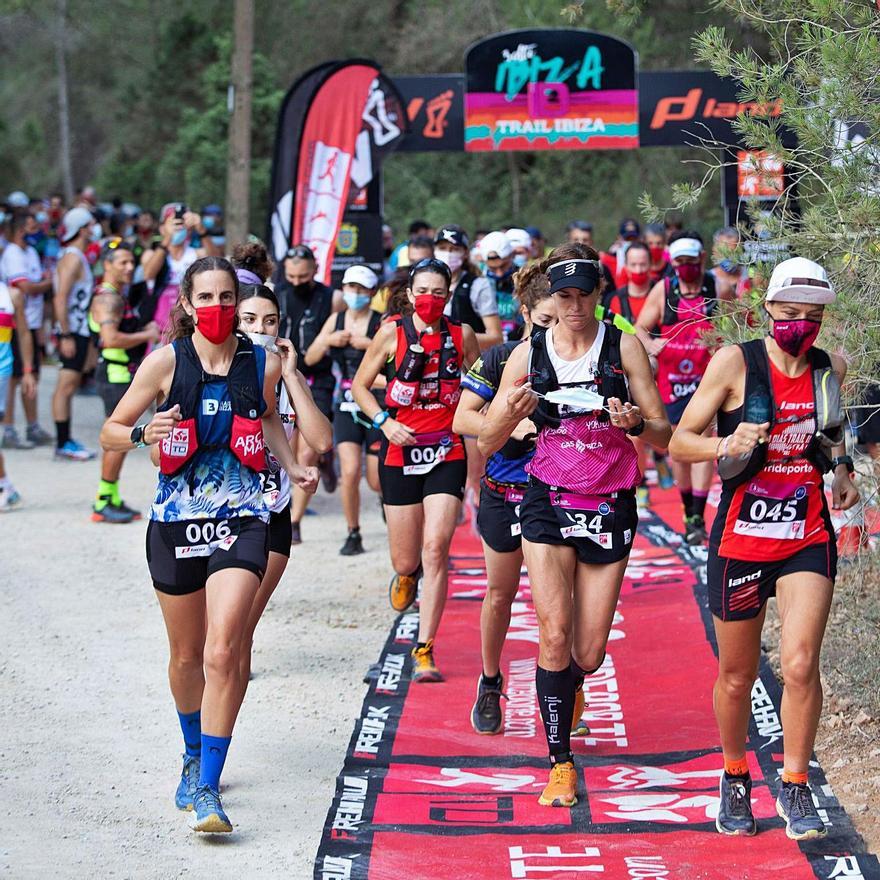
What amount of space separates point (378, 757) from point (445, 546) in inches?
53.4

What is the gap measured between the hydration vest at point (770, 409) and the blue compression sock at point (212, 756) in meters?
1.99

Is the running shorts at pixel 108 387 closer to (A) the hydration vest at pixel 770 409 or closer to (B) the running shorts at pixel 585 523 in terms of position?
(B) the running shorts at pixel 585 523

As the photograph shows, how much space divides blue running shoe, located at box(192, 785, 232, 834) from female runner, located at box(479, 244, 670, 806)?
1247mm

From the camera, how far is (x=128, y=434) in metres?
5.30

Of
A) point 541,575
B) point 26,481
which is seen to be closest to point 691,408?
point 541,575

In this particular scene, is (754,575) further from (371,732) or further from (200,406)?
(371,732)

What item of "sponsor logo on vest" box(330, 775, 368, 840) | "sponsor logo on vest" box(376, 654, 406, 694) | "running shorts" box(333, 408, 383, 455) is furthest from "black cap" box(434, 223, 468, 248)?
"sponsor logo on vest" box(330, 775, 368, 840)

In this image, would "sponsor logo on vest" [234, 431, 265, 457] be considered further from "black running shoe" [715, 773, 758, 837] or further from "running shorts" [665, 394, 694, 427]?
"running shorts" [665, 394, 694, 427]

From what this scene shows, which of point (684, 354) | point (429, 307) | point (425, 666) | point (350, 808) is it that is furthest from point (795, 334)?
point (684, 354)

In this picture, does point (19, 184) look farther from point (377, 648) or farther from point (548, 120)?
point (377, 648)

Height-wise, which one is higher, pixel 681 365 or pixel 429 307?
pixel 429 307

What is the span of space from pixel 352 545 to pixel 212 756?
540 centimetres

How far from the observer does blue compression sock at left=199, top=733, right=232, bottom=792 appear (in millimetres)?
5289

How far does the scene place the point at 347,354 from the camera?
34.7 ft
